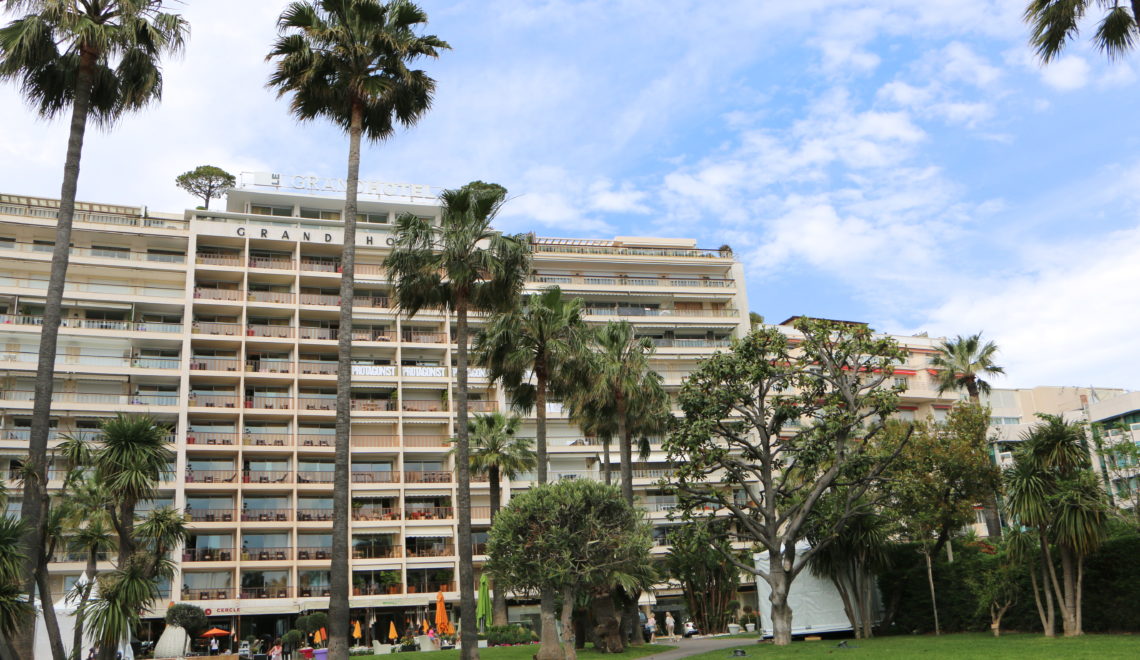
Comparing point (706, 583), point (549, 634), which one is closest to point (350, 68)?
point (549, 634)

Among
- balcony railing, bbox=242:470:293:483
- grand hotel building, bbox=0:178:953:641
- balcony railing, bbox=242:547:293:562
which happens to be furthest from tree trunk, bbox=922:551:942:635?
balcony railing, bbox=242:470:293:483

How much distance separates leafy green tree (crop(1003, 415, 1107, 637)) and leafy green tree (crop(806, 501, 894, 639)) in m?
6.63

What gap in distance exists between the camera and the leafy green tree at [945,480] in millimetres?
34594

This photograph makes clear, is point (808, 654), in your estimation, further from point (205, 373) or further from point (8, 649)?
point (205, 373)

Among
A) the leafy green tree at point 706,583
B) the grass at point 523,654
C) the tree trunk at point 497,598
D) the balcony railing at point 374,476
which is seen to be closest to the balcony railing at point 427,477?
the balcony railing at point 374,476

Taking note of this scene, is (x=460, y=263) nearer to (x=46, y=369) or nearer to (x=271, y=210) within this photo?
(x=46, y=369)

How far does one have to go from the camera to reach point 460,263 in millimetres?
29938

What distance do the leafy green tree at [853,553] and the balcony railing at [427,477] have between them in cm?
3268

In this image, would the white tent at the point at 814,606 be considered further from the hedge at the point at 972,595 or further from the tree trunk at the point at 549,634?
the tree trunk at the point at 549,634

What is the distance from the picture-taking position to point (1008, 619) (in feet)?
103

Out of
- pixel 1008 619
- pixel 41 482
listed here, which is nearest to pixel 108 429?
pixel 41 482

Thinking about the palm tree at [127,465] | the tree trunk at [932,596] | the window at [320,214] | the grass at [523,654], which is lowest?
the grass at [523,654]

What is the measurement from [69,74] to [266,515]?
4067cm

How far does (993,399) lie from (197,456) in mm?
64527
